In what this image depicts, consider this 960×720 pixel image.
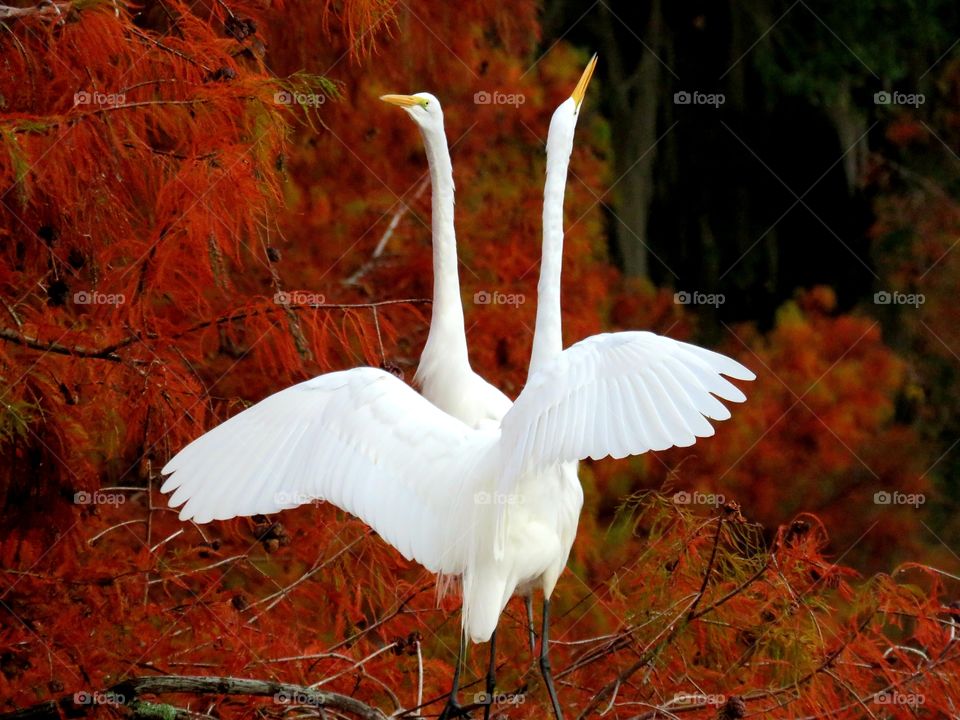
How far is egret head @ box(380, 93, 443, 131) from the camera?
3.56 m

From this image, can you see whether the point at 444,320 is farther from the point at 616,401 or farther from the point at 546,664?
the point at 616,401

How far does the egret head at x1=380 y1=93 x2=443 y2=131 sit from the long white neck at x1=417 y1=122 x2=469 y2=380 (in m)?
0.02

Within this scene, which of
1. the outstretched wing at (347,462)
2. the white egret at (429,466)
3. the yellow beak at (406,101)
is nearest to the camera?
the white egret at (429,466)

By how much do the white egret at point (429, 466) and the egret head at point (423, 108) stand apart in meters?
0.69

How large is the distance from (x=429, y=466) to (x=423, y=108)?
1.05 metres

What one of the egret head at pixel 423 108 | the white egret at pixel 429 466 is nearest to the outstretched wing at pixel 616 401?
the white egret at pixel 429 466

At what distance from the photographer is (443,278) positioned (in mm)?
3576

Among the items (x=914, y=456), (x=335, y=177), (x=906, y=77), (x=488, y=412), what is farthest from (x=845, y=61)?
(x=488, y=412)

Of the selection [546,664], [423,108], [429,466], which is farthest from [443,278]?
[546,664]

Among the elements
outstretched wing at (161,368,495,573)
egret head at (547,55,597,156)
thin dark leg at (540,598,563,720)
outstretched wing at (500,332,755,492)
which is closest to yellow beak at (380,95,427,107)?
egret head at (547,55,597,156)

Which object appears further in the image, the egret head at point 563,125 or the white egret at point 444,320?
the white egret at point 444,320

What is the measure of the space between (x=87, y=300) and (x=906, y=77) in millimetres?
5694

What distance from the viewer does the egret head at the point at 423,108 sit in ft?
11.7

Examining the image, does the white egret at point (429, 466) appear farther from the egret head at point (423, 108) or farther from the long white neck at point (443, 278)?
the egret head at point (423, 108)
